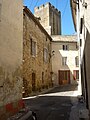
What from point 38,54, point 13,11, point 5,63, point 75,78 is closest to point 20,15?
point 13,11

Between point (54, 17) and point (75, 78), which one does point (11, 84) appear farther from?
point (54, 17)

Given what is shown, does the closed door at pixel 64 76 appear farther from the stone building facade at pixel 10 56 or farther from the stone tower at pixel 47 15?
the stone building facade at pixel 10 56

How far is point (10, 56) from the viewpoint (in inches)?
324

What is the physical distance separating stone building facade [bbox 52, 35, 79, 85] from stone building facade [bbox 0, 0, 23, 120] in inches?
1048

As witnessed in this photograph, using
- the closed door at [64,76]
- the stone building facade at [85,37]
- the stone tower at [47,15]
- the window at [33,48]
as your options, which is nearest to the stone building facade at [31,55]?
the window at [33,48]

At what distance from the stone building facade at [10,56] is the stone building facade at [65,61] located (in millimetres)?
26631

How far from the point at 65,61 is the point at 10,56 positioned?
28818mm

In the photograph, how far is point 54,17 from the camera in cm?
6016

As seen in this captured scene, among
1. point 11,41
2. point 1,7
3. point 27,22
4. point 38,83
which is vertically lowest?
point 38,83

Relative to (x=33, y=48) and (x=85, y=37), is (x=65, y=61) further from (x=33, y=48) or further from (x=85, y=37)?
(x=85, y=37)

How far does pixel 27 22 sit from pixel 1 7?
40.7 ft

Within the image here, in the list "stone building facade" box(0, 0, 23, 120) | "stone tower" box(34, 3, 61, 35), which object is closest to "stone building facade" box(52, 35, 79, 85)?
"stone tower" box(34, 3, 61, 35)

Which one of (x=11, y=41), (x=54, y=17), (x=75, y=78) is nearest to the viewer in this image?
(x=11, y=41)

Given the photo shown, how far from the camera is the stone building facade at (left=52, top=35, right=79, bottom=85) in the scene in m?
36.0
